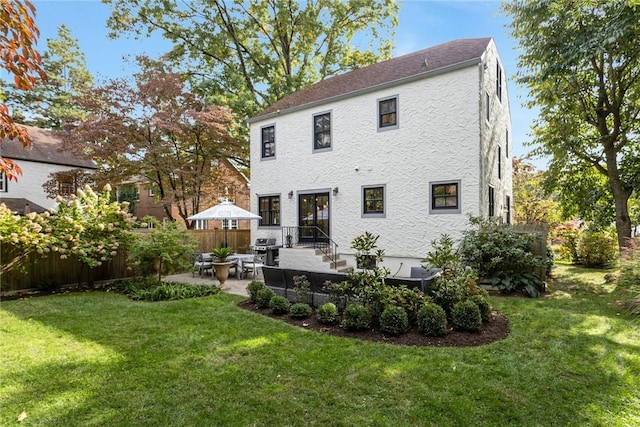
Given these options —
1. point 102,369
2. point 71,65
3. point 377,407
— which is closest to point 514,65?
point 377,407

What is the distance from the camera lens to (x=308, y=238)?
13773 mm

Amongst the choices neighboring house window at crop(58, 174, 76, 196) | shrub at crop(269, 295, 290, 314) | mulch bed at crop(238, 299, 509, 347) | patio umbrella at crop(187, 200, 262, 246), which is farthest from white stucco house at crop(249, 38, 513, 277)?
neighboring house window at crop(58, 174, 76, 196)

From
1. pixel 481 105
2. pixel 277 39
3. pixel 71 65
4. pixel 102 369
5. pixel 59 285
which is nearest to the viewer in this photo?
pixel 102 369

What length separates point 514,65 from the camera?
13891 mm

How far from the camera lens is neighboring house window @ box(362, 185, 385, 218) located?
12.1 m

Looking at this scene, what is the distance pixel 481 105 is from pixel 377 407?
1012 centimetres

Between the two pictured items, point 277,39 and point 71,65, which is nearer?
point 277,39

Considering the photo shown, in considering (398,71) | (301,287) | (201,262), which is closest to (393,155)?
(398,71)

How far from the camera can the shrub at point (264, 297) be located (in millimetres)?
7162

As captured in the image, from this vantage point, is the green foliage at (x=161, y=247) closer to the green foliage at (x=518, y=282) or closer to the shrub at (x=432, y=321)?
the shrub at (x=432, y=321)

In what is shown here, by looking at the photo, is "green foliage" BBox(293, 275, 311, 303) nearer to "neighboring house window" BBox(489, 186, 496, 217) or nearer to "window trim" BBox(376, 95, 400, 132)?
"window trim" BBox(376, 95, 400, 132)

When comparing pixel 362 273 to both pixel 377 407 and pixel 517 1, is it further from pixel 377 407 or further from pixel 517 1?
pixel 517 1

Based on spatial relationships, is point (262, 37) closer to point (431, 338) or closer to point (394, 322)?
point (394, 322)

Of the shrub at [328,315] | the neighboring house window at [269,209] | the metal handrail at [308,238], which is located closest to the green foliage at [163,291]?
the shrub at [328,315]
